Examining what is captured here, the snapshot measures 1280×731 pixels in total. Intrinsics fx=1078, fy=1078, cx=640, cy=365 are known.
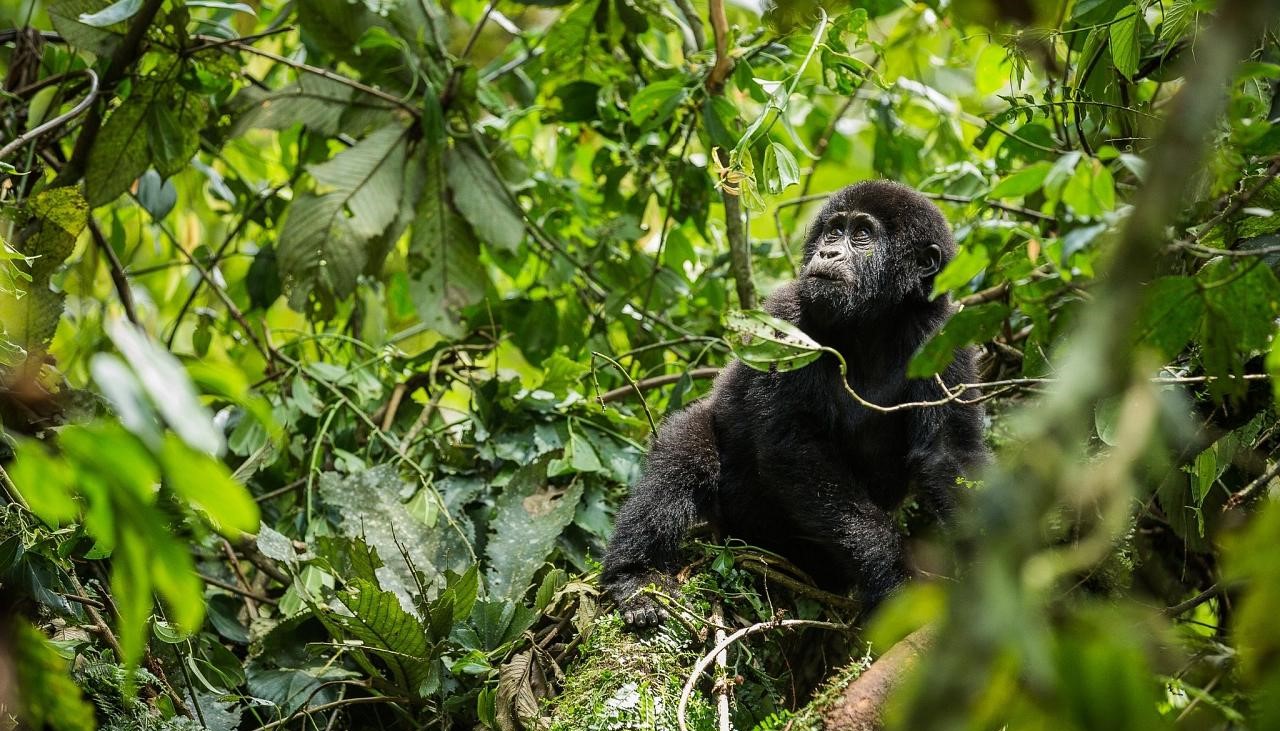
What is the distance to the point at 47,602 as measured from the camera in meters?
3.33

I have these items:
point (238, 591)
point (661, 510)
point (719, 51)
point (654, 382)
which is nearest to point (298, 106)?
point (719, 51)

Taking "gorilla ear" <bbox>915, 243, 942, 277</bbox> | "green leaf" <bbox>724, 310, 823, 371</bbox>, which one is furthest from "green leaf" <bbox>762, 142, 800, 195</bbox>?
"gorilla ear" <bbox>915, 243, 942, 277</bbox>

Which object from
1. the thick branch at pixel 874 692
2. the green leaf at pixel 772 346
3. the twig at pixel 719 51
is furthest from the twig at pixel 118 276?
the thick branch at pixel 874 692

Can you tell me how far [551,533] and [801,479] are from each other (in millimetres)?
1066

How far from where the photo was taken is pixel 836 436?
4.59 meters

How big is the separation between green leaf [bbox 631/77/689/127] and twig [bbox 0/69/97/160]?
251cm

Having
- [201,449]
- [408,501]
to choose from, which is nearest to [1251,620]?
[201,449]

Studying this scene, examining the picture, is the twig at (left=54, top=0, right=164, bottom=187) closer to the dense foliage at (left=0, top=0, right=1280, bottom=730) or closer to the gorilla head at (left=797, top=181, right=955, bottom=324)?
the dense foliage at (left=0, top=0, right=1280, bottom=730)

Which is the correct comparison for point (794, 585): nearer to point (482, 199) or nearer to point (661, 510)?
point (661, 510)

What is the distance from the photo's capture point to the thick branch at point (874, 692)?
271 cm

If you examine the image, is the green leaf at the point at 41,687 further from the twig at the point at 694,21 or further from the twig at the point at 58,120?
the twig at the point at 694,21

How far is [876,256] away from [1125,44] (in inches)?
56.3

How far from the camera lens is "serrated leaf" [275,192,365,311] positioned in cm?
559

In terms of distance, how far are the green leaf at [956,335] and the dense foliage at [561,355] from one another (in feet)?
0.05
